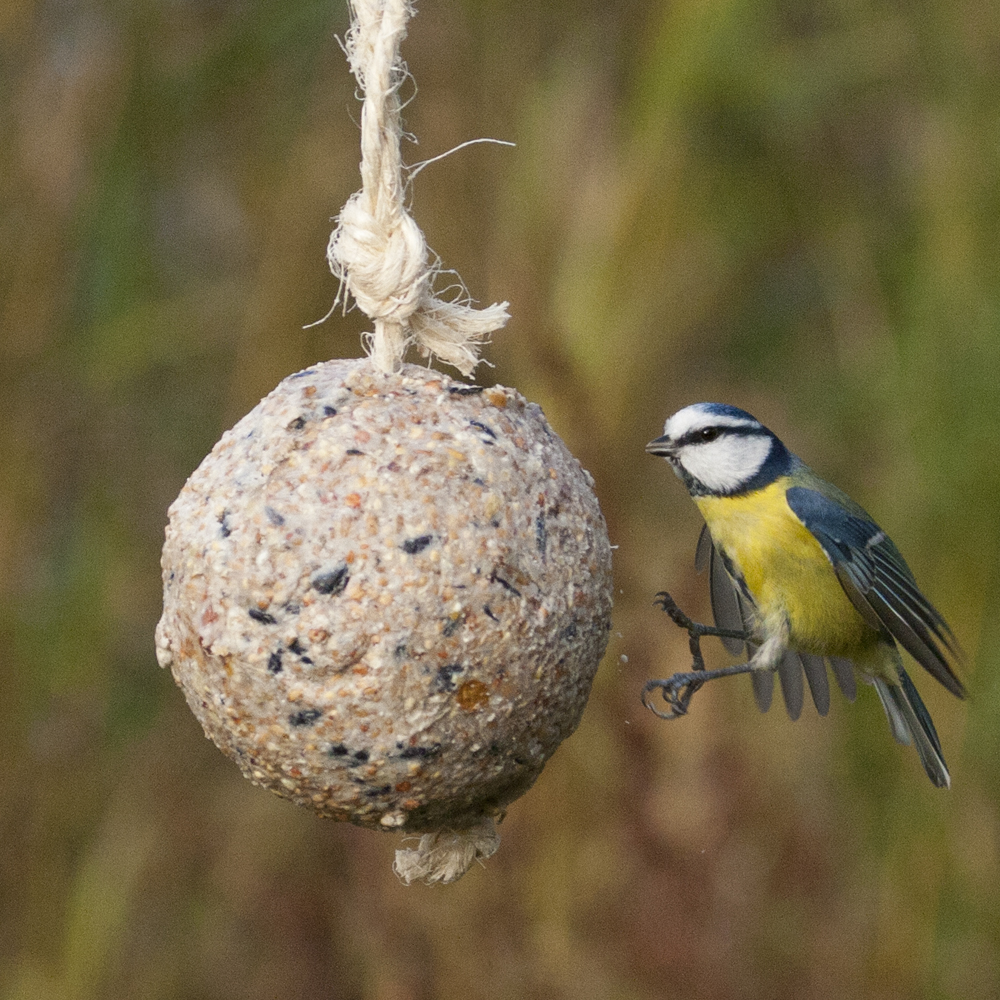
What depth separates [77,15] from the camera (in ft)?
10.2

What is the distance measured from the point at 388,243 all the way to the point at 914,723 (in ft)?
5.10

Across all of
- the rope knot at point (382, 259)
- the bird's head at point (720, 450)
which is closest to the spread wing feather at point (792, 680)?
the bird's head at point (720, 450)

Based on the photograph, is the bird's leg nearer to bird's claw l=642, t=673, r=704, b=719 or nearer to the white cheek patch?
bird's claw l=642, t=673, r=704, b=719

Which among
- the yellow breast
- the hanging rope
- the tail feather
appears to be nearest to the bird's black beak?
the yellow breast

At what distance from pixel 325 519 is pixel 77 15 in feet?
7.23

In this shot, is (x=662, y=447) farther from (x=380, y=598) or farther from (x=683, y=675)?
(x=380, y=598)

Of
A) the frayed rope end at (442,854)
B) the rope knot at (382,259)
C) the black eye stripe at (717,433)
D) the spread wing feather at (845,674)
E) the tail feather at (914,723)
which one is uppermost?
the rope knot at (382,259)

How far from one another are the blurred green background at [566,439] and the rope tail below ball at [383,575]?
1.16 m

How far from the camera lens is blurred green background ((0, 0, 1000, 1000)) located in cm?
283

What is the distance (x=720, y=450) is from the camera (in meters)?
2.17

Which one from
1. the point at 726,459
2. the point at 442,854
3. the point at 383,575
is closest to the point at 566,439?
the point at 726,459

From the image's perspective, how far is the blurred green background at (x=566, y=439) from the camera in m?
2.83

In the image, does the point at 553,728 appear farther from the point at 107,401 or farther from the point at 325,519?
the point at 107,401

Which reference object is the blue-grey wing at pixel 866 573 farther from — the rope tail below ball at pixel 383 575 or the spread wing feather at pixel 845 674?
the rope tail below ball at pixel 383 575
